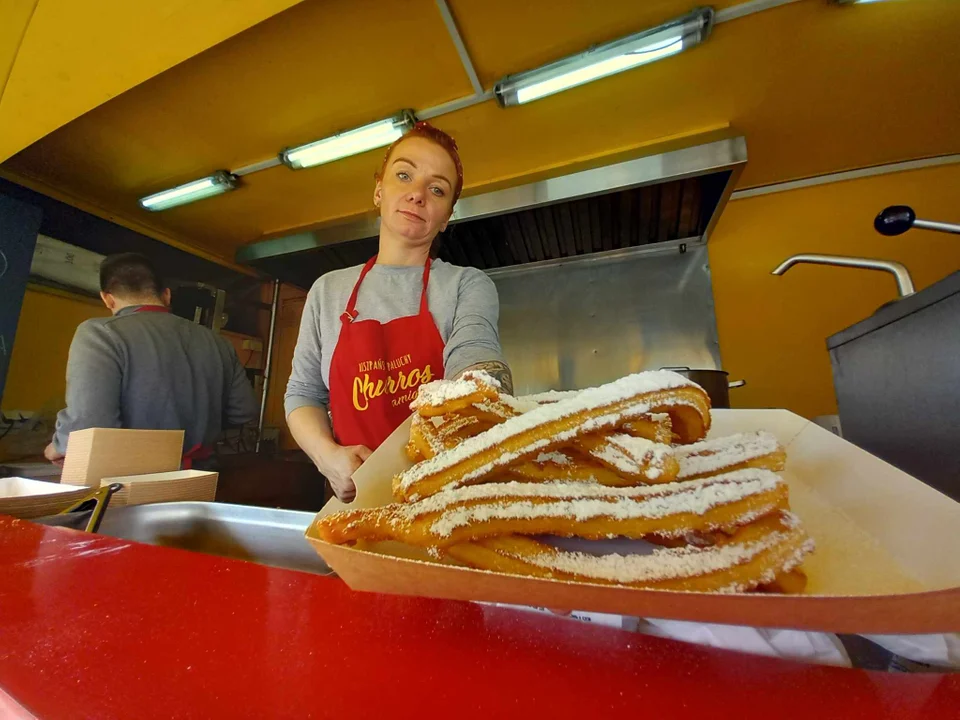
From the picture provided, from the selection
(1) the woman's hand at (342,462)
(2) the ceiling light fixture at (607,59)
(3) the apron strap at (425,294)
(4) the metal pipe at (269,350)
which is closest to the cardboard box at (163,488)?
(1) the woman's hand at (342,462)

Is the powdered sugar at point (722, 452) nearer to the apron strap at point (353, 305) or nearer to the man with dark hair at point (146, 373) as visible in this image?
the apron strap at point (353, 305)

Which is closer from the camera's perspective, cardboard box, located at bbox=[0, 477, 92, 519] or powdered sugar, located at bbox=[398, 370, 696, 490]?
powdered sugar, located at bbox=[398, 370, 696, 490]

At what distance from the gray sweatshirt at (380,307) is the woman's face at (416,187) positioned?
96 millimetres

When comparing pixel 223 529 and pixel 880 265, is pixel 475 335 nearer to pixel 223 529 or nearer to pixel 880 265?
pixel 223 529

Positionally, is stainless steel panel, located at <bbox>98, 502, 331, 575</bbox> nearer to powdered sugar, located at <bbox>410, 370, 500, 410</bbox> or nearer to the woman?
the woman

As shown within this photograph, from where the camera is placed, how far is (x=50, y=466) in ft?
5.78

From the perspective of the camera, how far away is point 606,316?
1.96 m

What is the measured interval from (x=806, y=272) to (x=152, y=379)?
272cm

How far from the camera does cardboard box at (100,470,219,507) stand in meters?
0.72

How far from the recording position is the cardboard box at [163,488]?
2.38ft

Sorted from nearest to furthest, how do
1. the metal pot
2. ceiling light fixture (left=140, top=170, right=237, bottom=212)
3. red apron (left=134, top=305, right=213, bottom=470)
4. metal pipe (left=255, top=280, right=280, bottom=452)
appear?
the metal pot → red apron (left=134, top=305, right=213, bottom=470) → ceiling light fixture (left=140, top=170, right=237, bottom=212) → metal pipe (left=255, top=280, right=280, bottom=452)

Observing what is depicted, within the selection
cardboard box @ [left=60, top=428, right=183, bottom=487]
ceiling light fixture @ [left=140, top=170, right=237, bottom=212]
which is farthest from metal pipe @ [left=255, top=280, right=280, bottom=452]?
cardboard box @ [left=60, top=428, right=183, bottom=487]

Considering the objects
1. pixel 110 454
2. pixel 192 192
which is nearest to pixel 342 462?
pixel 110 454

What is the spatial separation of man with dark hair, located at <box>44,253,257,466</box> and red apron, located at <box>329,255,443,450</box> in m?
1.11
